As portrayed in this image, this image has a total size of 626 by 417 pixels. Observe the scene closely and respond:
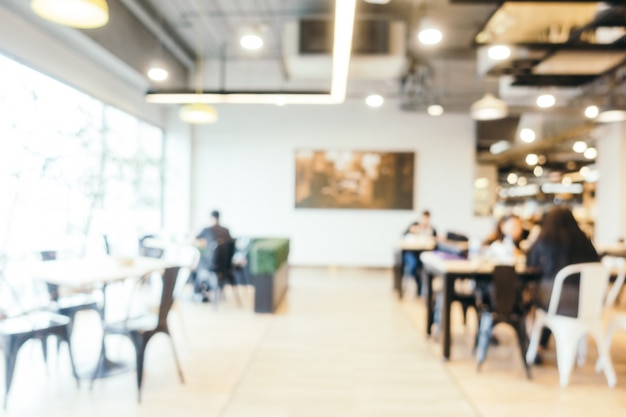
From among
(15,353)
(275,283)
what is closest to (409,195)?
(275,283)

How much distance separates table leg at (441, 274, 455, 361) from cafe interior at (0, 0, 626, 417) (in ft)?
0.05

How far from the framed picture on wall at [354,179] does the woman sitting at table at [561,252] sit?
5.88 meters

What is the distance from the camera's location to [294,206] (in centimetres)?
1002

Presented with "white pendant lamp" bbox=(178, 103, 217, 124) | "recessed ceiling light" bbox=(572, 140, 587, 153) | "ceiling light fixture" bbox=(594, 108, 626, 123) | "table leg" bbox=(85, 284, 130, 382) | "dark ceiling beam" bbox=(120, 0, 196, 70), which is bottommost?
"table leg" bbox=(85, 284, 130, 382)

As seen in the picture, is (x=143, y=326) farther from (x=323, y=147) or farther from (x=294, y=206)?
(x=323, y=147)

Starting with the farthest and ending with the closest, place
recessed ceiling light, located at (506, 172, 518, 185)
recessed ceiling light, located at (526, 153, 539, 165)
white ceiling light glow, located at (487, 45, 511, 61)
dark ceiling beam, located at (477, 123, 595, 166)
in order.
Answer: recessed ceiling light, located at (506, 172, 518, 185) < recessed ceiling light, located at (526, 153, 539, 165) < dark ceiling beam, located at (477, 123, 595, 166) < white ceiling light glow, located at (487, 45, 511, 61)

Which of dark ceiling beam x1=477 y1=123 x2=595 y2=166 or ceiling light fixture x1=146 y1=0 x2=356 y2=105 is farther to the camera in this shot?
dark ceiling beam x1=477 y1=123 x2=595 y2=166

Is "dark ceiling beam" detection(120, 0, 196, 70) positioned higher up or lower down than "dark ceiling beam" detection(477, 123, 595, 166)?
higher up

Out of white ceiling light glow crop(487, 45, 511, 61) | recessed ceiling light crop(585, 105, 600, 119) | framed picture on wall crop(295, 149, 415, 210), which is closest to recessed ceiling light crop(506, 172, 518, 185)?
framed picture on wall crop(295, 149, 415, 210)

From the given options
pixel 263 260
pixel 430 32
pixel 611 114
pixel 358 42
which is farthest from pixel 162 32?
pixel 611 114

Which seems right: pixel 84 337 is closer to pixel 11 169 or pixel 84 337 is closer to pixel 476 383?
pixel 11 169

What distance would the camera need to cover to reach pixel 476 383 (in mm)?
3695

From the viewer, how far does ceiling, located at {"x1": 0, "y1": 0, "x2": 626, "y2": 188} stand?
5.09 metres

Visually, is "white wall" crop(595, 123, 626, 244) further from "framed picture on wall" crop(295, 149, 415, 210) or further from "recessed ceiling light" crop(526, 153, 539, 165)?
"recessed ceiling light" crop(526, 153, 539, 165)
